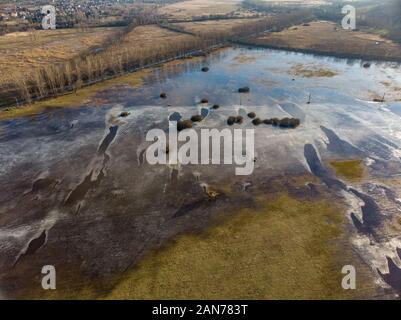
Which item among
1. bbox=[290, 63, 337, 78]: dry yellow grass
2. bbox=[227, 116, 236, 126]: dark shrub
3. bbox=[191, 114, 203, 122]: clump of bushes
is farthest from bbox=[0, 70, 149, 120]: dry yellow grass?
bbox=[290, 63, 337, 78]: dry yellow grass

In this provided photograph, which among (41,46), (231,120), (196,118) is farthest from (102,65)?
(231,120)

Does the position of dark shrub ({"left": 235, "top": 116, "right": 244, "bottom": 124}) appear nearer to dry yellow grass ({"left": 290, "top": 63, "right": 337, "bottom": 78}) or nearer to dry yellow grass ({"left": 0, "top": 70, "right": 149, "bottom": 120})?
dry yellow grass ({"left": 0, "top": 70, "right": 149, "bottom": 120})

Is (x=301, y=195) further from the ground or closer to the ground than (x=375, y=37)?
closer to the ground

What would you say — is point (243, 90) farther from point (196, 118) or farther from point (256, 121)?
point (196, 118)
